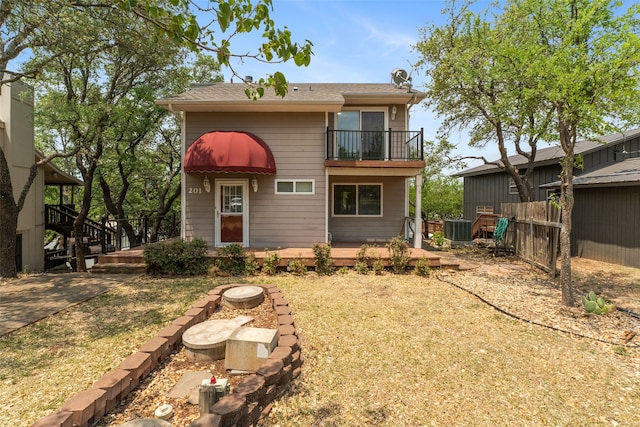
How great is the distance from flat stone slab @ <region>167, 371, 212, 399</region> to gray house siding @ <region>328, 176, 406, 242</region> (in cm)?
884

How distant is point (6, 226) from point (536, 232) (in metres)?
14.4

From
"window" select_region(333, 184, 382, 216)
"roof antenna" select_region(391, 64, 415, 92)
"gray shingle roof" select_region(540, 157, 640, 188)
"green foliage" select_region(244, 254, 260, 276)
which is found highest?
"roof antenna" select_region(391, 64, 415, 92)

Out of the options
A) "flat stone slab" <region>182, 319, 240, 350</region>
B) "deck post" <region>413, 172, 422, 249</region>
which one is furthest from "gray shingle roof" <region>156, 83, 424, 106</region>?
"flat stone slab" <region>182, 319, 240, 350</region>

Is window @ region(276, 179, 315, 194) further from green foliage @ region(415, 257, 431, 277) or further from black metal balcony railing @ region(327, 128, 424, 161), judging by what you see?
green foliage @ region(415, 257, 431, 277)

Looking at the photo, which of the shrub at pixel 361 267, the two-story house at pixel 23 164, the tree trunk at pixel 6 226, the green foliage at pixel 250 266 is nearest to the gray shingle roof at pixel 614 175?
the shrub at pixel 361 267

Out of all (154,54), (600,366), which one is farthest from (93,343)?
(154,54)

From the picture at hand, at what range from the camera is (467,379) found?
11.6 feet

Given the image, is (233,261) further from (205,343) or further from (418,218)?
(418,218)

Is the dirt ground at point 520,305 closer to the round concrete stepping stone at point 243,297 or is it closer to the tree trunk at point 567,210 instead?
the round concrete stepping stone at point 243,297

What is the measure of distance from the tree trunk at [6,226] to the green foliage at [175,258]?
3488 millimetres

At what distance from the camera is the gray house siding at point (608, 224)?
995cm

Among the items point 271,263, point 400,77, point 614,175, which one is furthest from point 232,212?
point 614,175

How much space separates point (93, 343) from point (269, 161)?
267 inches

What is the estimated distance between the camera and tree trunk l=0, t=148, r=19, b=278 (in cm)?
814
